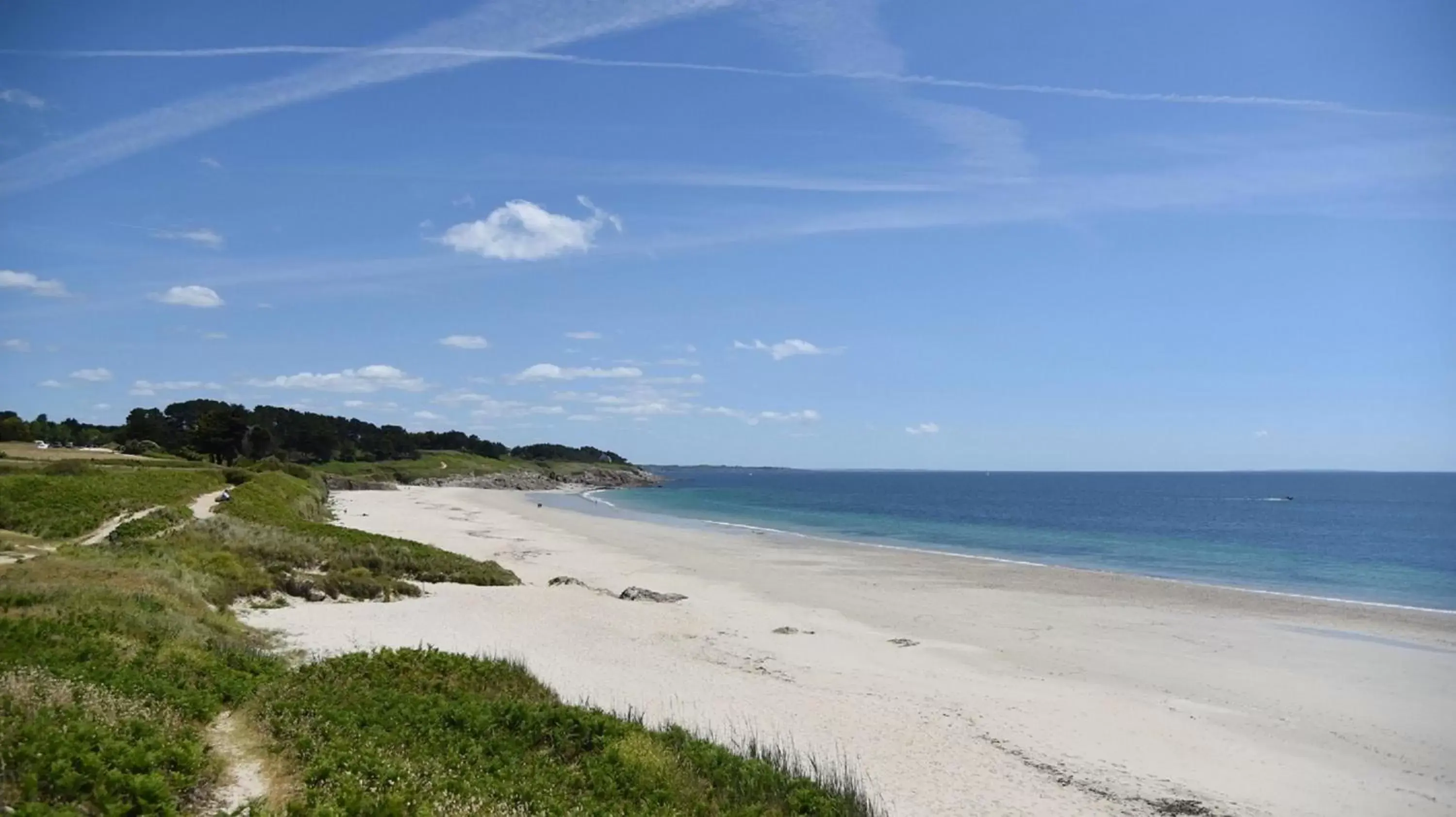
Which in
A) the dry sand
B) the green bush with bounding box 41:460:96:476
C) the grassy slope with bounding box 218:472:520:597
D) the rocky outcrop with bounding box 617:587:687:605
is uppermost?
the green bush with bounding box 41:460:96:476

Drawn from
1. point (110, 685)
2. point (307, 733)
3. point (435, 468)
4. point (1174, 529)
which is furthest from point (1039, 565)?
point (435, 468)

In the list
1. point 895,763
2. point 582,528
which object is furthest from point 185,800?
point 582,528

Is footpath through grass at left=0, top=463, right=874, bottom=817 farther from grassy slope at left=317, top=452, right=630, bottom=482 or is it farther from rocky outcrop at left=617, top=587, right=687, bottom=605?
grassy slope at left=317, top=452, right=630, bottom=482

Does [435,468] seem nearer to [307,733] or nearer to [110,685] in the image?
[110,685]

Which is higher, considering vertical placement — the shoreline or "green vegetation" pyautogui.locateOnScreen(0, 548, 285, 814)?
"green vegetation" pyautogui.locateOnScreen(0, 548, 285, 814)

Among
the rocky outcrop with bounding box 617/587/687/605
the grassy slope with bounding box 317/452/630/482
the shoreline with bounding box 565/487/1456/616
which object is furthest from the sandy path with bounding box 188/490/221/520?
the grassy slope with bounding box 317/452/630/482

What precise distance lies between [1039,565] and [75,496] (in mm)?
41739

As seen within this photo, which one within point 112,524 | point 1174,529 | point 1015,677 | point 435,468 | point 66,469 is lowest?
point 1015,677

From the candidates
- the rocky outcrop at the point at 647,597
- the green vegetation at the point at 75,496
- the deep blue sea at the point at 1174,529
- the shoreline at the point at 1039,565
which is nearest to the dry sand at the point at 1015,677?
the rocky outcrop at the point at 647,597

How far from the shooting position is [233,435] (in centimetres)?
8756

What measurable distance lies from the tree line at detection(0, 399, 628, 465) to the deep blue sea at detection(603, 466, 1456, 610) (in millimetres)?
40092

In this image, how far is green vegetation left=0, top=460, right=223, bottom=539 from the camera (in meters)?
26.7

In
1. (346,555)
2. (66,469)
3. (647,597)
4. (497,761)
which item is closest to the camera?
(497,761)

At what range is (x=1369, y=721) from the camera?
16703mm
